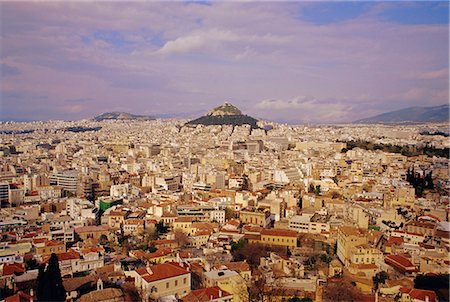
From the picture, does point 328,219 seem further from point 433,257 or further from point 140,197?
point 140,197

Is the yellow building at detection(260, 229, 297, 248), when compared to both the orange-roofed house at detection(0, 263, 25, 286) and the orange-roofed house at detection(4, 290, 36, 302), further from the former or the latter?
the orange-roofed house at detection(4, 290, 36, 302)

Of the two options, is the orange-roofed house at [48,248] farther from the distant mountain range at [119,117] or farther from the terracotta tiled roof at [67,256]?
the distant mountain range at [119,117]

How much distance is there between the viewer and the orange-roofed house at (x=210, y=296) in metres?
5.20

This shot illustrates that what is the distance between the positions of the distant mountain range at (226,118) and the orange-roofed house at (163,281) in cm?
3267

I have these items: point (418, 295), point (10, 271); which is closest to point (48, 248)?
point (10, 271)

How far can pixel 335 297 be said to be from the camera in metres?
5.50

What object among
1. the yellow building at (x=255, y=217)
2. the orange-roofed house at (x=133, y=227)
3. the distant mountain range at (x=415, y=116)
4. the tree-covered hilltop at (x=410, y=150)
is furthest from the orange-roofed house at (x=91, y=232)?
the distant mountain range at (x=415, y=116)

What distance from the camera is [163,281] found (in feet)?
18.1

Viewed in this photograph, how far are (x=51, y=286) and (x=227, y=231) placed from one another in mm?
4187

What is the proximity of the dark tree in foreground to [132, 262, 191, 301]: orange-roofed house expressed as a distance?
0.94 meters

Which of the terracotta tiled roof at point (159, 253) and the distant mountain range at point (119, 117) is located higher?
the distant mountain range at point (119, 117)

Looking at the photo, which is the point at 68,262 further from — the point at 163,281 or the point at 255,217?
the point at 255,217

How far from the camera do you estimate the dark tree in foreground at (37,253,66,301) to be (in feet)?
16.8

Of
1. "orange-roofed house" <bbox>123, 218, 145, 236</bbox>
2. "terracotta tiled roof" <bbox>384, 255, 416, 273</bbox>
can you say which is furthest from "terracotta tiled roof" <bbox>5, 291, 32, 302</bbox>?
"terracotta tiled roof" <bbox>384, 255, 416, 273</bbox>
